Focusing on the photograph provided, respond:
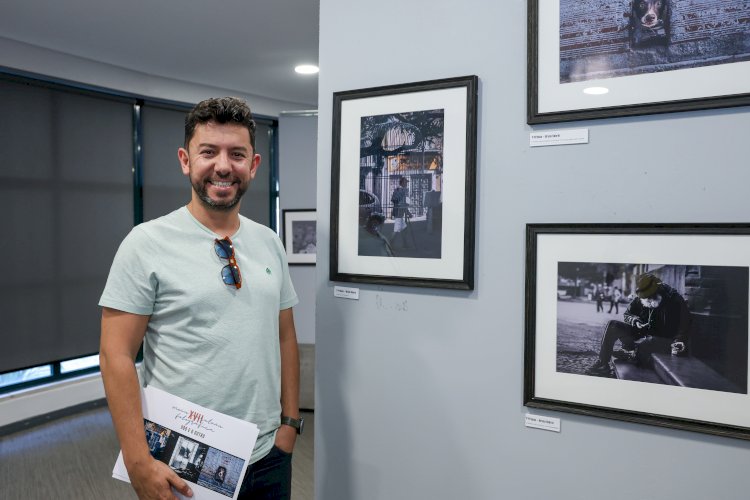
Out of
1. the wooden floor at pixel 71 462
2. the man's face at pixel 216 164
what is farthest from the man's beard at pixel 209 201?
the wooden floor at pixel 71 462

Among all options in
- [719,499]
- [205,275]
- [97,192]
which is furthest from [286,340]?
[97,192]

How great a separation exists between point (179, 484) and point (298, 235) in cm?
367

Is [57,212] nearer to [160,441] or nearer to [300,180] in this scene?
[300,180]

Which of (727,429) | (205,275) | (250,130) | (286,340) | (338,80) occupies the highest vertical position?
(338,80)

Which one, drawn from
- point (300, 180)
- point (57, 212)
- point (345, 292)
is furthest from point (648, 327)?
point (57, 212)

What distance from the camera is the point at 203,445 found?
1.28 metres

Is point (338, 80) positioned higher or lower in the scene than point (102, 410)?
higher

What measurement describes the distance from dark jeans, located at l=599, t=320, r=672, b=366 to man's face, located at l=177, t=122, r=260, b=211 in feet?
3.35

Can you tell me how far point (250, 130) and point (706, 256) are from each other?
118cm

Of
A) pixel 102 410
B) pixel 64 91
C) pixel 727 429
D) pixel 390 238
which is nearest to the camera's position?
pixel 727 429

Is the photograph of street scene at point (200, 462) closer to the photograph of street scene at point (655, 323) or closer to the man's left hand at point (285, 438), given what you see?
the man's left hand at point (285, 438)

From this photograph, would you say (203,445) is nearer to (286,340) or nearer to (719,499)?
(286,340)

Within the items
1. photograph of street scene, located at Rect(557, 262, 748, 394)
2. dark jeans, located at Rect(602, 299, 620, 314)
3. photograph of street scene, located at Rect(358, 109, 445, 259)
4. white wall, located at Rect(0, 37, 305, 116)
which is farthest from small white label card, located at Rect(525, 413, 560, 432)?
white wall, located at Rect(0, 37, 305, 116)

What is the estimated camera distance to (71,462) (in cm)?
333
